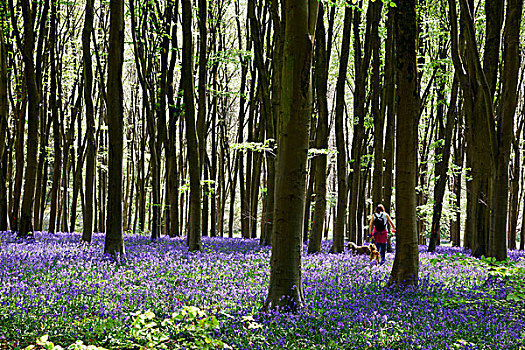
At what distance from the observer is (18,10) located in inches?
721

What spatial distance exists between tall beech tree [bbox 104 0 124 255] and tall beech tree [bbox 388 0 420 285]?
5.94 metres

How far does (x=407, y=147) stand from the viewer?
8.84m

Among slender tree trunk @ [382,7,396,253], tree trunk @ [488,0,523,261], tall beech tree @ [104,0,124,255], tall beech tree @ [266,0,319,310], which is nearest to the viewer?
tall beech tree @ [266,0,319,310]

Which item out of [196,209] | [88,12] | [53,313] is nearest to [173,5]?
[88,12]

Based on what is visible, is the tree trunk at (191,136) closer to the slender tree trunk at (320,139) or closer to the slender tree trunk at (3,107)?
the slender tree trunk at (320,139)

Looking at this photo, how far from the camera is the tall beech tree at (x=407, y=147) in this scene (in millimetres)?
8820

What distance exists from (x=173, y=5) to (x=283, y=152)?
13519 mm

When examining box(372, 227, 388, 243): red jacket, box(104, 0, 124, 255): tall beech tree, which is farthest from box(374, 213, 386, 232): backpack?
box(104, 0, 124, 255): tall beech tree

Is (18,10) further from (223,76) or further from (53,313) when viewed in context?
(53,313)

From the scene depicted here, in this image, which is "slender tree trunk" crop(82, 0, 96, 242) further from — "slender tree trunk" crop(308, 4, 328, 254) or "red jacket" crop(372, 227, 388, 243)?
"red jacket" crop(372, 227, 388, 243)

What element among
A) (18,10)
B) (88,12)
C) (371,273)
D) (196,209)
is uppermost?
(18,10)

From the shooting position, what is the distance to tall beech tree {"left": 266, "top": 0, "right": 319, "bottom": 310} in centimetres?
688

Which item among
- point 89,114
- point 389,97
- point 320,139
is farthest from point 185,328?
point 389,97

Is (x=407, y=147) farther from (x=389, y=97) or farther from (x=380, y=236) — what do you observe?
(x=389, y=97)
